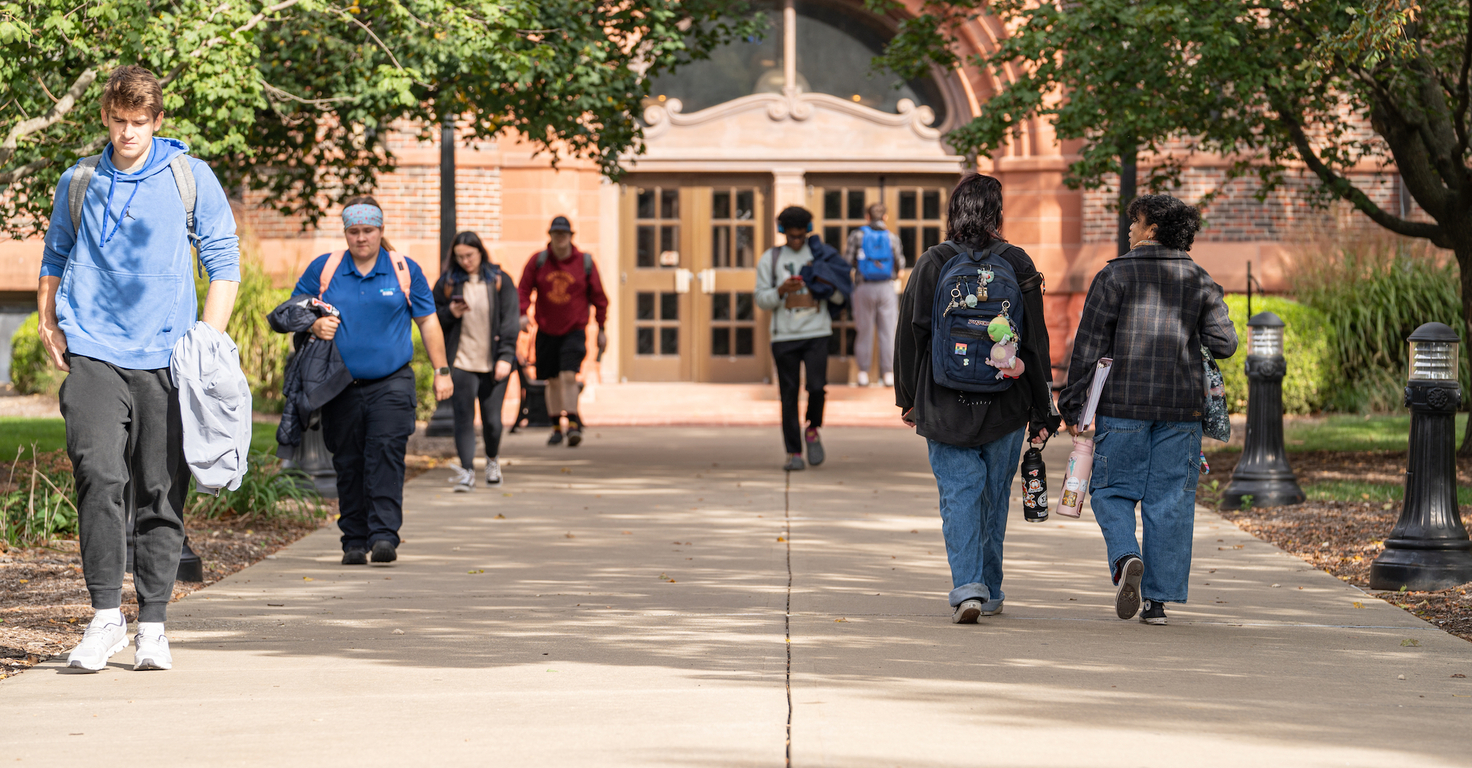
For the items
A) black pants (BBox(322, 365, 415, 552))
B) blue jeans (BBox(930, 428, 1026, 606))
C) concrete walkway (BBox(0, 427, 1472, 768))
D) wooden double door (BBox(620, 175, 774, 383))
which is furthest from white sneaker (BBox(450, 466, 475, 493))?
wooden double door (BBox(620, 175, 774, 383))

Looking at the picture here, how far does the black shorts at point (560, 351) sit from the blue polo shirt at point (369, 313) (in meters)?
4.86

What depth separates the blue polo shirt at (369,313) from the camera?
737 centimetres

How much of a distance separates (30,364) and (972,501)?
14.3 m

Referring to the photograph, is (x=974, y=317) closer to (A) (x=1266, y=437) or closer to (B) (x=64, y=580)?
(B) (x=64, y=580)

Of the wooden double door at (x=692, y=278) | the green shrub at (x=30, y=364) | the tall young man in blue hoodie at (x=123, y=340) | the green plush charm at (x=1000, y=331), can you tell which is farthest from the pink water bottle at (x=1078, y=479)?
the green shrub at (x=30, y=364)

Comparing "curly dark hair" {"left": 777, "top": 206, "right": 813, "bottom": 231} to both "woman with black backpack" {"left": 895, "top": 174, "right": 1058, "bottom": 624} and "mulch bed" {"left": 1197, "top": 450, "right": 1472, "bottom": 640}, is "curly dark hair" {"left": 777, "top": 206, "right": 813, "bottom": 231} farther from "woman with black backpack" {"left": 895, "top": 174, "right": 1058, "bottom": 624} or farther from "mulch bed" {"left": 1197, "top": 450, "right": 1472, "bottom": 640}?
"woman with black backpack" {"left": 895, "top": 174, "right": 1058, "bottom": 624}

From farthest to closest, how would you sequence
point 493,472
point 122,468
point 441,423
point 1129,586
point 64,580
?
point 441,423 → point 493,472 → point 64,580 → point 1129,586 → point 122,468

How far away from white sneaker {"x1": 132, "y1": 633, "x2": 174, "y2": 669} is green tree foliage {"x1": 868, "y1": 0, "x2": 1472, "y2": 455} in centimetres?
642

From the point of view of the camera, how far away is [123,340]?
504cm

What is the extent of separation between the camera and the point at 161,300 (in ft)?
16.8

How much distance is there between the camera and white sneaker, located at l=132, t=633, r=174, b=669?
507cm

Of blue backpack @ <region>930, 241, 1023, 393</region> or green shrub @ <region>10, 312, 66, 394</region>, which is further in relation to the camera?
green shrub @ <region>10, 312, 66, 394</region>

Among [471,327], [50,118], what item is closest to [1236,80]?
[471,327]

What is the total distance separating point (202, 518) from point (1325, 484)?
6.93 metres
